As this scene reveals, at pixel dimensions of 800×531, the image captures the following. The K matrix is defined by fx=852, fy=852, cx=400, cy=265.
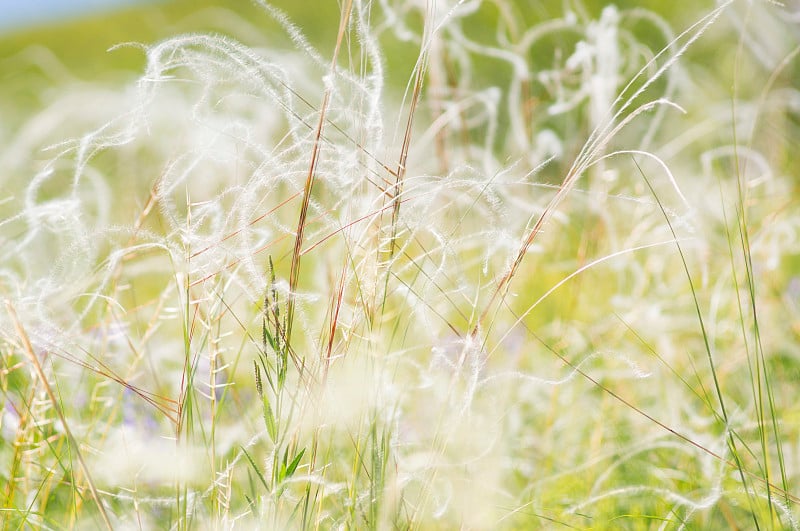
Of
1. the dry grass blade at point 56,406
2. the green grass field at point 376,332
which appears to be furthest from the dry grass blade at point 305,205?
the dry grass blade at point 56,406

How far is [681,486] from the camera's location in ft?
4.05

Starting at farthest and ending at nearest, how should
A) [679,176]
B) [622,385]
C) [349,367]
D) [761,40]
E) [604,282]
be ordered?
[761,40] → [679,176] → [604,282] → [622,385] → [349,367]

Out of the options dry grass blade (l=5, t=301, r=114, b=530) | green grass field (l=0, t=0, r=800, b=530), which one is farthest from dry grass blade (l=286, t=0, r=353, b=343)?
dry grass blade (l=5, t=301, r=114, b=530)

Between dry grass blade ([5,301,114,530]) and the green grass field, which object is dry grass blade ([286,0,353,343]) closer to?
the green grass field

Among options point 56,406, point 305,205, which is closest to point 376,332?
point 305,205

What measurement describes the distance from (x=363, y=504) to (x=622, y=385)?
734 millimetres

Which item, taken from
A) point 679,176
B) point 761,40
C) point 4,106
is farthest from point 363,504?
point 4,106

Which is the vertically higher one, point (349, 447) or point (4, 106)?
point (4, 106)

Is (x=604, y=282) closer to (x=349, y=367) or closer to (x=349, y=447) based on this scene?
Answer: (x=349, y=447)

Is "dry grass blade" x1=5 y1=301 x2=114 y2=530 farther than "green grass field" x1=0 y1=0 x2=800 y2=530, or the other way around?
"green grass field" x1=0 y1=0 x2=800 y2=530

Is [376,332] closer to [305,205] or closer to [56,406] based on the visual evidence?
[305,205]

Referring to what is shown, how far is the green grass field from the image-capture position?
0.89m

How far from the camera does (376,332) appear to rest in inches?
41.2

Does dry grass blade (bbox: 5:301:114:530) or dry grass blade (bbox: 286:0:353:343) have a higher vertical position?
dry grass blade (bbox: 286:0:353:343)
